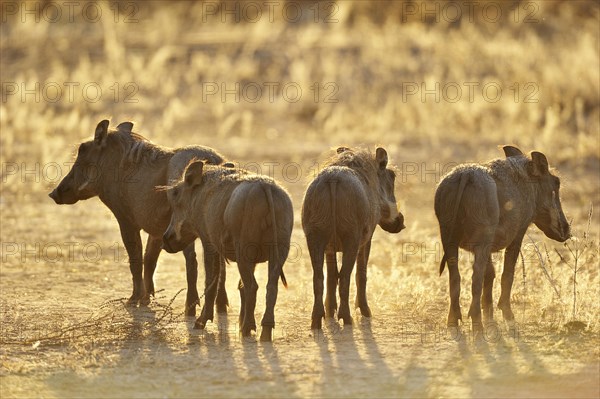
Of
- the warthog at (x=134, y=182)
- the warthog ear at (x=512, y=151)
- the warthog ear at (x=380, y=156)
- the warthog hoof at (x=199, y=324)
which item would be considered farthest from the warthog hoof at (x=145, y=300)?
the warthog ear at (x=512, y=151)

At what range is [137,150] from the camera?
37.5 ft

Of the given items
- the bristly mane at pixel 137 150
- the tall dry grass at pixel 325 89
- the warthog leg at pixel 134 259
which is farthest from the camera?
the tall dry grass at pixel 325 89

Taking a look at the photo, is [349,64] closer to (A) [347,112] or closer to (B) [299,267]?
(A) [347,112]

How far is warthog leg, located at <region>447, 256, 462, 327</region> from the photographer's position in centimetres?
992

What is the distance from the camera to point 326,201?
9812 mm

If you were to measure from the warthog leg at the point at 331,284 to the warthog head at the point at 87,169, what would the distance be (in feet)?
8.08

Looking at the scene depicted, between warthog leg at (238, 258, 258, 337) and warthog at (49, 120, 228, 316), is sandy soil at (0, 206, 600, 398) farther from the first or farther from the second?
warthog at (49, 120, 228, 316)

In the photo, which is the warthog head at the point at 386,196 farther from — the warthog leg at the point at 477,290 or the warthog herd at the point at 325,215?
the warthog leg at the point at 477,290

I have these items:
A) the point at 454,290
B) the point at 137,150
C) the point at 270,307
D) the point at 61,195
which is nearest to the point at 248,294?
the point at 270,307

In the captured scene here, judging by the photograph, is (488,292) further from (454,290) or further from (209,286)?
(209,286)

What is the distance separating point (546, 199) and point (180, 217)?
9.80 feet

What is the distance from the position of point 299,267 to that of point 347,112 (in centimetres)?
1345

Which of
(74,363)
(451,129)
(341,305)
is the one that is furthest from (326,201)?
(451,129)

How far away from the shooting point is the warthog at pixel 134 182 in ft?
36.5
